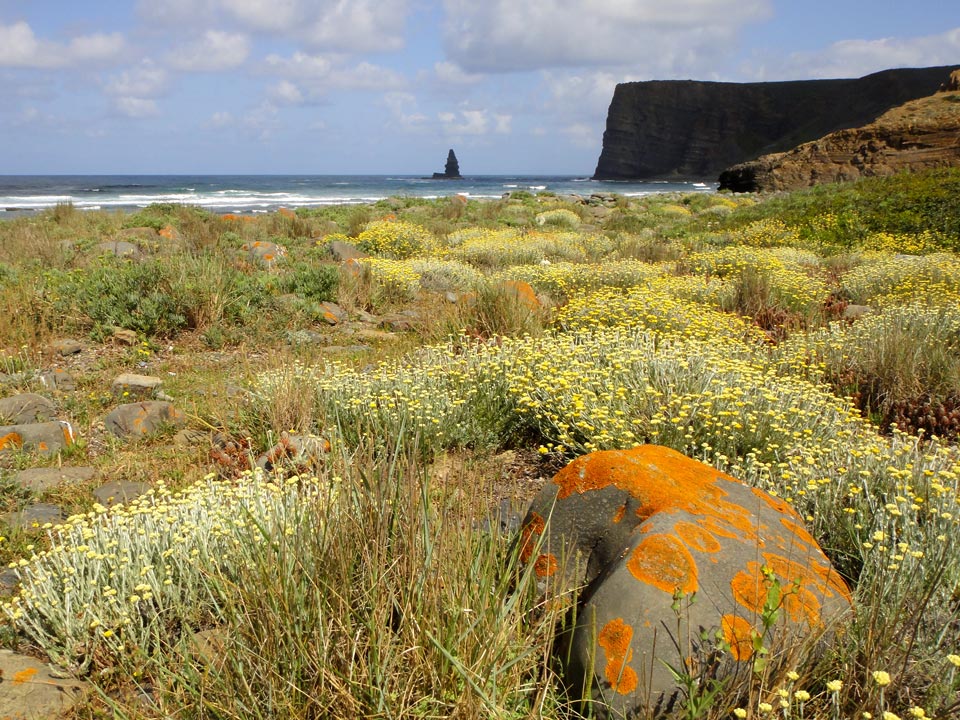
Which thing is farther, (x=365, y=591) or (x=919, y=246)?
(x=919, y=246)

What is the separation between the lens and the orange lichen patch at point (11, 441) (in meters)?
5.02

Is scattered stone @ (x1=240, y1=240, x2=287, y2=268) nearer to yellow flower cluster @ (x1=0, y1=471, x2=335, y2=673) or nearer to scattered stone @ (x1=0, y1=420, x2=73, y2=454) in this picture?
scattered stone @ (x1=0, y1=420, x2=73, y2=454)

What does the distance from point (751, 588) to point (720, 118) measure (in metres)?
136

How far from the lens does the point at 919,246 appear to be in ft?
44.2

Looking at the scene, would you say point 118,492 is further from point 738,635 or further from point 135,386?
point 738,635

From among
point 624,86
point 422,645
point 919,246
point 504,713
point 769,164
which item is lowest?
point 504,713

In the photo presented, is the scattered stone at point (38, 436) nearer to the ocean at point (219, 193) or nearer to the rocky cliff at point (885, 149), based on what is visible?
the ocean at point (219, 193)

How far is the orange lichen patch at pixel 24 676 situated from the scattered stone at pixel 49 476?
2.18m

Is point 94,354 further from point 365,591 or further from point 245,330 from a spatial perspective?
point 365,591

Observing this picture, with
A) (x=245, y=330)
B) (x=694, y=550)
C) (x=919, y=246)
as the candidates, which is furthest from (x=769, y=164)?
(x=694, y=550)

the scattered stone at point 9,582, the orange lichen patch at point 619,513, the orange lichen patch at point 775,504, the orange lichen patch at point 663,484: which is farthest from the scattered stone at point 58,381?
the orange lichen patch at point 775,504

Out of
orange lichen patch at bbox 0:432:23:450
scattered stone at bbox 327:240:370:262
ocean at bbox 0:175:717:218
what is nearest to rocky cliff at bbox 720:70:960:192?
scattered stone at bbox 327:240:370:262

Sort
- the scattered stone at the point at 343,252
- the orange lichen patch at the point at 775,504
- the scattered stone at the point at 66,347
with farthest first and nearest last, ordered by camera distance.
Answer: the scattered stone at the point at 343,252, the scattered stone at the point at 66,347, the orange lichen patch at the point at 775,504

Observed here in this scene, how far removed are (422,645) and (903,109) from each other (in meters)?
36.5
